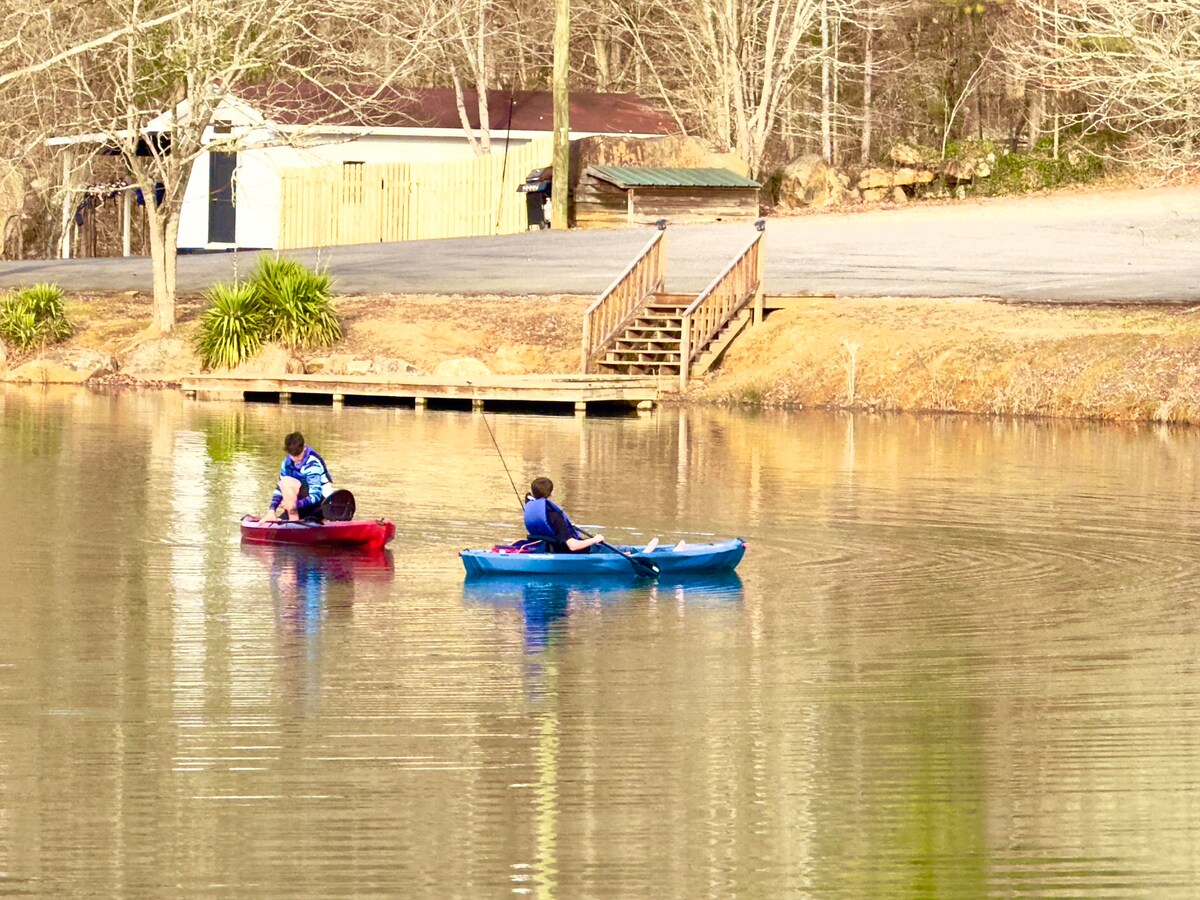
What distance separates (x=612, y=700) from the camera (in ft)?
41.1

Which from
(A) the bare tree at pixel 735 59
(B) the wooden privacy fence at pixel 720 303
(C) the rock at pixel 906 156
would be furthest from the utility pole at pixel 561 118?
(B) the wooden privacy fence at pixel 720 303

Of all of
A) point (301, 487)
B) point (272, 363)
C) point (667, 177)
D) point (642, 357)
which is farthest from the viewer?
point (667, 177)

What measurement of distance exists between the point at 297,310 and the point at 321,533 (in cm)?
2166

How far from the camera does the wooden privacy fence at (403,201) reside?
2221 inches

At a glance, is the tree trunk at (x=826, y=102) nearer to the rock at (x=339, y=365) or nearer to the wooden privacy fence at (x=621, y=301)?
the wooden privacy fence at (x=621, y=301)

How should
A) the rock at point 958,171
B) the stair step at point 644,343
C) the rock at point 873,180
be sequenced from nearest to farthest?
the stair step at point 644,343 < the rock at point 873,180 < the rock at point 958,171

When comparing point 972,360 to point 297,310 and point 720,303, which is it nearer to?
point 720,303

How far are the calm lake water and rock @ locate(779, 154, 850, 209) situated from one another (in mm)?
36496

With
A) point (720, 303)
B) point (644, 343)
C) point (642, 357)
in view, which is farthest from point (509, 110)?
point (720, 303)

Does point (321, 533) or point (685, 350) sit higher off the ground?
point (685, 350)

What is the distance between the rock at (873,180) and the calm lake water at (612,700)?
37.5m


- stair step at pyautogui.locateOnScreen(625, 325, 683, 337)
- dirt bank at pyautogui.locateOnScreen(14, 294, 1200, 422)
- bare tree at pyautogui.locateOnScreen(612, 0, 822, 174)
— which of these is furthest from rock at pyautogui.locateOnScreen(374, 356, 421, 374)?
bare tree at pyautogui.locateOnScreen(612, 0, 822, 174)

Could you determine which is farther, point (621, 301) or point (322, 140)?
point (322, 140)

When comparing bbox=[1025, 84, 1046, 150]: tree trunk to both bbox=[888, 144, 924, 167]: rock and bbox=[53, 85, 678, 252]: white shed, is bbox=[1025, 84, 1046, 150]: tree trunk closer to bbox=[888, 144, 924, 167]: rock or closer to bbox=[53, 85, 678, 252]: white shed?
bbox=[888, 144, 924, 167]: rock
